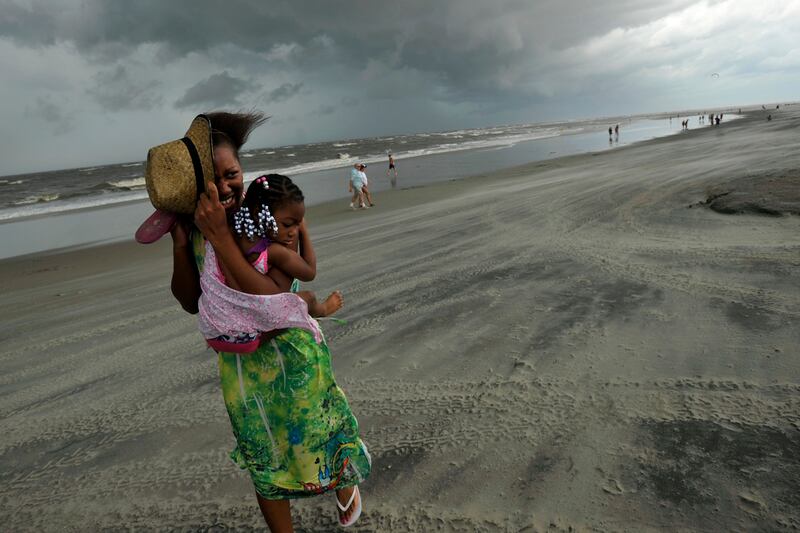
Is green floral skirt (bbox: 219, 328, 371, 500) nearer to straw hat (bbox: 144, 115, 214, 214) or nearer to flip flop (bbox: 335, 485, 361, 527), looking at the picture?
flip flop (bbox: 335, 485, 361, 527)

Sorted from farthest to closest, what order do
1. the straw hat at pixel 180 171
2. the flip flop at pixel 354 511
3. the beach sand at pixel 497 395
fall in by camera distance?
the beach sand at pixel 497 395
the flip flop at pixel 354 511
the straw hat at pixel 180 171

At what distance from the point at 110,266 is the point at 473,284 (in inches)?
320

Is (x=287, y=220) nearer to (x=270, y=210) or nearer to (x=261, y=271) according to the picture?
(x=270, y=210)

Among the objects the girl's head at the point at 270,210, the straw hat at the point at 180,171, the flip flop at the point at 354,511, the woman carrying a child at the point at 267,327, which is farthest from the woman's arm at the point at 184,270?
the flip flop at the point at 354,511

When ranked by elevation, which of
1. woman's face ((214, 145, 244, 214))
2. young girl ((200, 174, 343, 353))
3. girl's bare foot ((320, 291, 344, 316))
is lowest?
girl's bare foot ((320, 291, 344, 316))

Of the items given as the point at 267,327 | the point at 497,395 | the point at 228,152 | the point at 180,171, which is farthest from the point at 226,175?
the point at 497,395

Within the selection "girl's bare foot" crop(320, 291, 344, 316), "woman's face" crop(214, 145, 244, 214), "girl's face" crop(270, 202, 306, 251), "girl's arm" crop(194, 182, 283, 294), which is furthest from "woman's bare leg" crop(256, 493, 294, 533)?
"woman's face" crop(214, 145, 244, 214)

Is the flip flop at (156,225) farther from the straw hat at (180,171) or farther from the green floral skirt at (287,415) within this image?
the green floral skirt at (287,415)

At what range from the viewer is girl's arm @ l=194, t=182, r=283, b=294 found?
1562 millimetres

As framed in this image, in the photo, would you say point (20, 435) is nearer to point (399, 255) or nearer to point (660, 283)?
point (399, 255)

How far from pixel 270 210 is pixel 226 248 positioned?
0.20m

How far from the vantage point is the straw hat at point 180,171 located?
1.52m

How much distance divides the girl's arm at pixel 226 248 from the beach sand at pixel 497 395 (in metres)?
1.31

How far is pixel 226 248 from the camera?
1604mm
